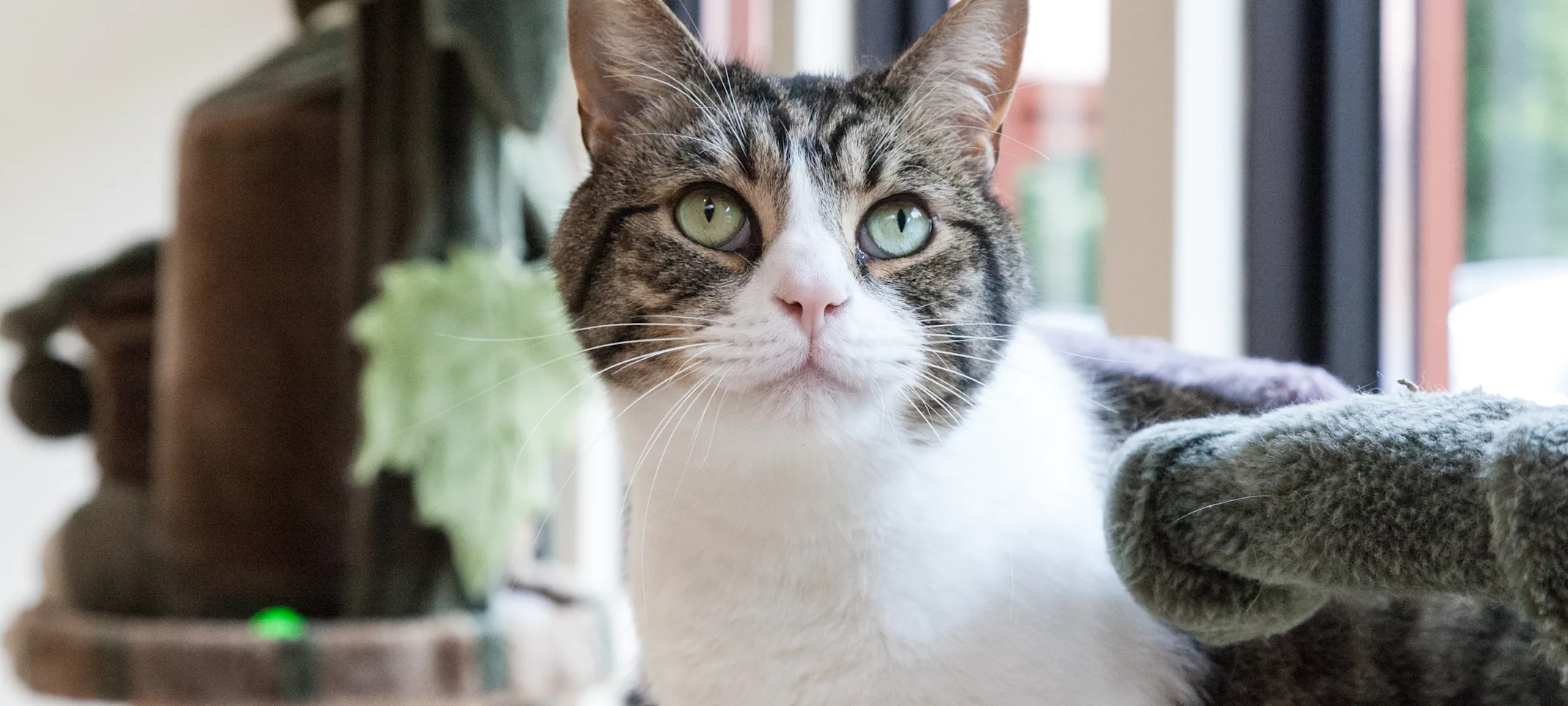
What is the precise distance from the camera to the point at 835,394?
649 mm

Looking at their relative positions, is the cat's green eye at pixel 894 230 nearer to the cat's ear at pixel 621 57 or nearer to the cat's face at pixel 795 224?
the cat's face at pixel 795 224

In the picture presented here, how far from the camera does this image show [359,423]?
1.32 meters

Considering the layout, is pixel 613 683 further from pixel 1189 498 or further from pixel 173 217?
pixel 1189 498

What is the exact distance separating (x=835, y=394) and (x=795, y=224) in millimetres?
103

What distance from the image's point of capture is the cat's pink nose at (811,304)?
62 centimetres

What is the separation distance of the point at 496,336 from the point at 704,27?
0.83 metres

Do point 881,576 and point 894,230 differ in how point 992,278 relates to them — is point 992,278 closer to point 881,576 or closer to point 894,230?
point 894,230

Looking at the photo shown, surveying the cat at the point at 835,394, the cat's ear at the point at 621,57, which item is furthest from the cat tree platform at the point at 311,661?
the cat's ear at the point at 621,57

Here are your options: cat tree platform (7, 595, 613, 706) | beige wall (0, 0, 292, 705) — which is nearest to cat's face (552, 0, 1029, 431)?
cat tree platform (7, 595, 613, 706)

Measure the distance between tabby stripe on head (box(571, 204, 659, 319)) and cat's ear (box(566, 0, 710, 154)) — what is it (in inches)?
2.8

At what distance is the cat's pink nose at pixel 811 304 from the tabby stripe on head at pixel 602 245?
5.8 inches

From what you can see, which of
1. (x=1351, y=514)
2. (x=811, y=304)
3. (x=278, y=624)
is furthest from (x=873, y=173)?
(x=278, y=624)

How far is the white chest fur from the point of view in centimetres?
65

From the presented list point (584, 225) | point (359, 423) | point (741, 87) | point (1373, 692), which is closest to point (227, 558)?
point (359, 423)
